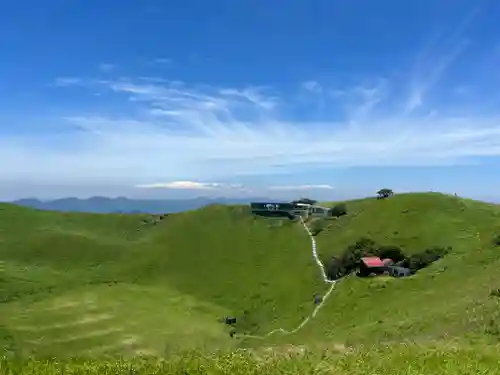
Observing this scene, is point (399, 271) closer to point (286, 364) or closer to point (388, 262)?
point (388, 262)

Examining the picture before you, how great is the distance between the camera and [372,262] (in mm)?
113000

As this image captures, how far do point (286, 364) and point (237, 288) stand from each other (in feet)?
390

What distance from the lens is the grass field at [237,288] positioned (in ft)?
65.5

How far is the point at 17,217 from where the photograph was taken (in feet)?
622

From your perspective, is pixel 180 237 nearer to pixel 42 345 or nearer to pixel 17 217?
pixel 17 217

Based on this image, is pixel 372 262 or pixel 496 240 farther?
pixel 372 262

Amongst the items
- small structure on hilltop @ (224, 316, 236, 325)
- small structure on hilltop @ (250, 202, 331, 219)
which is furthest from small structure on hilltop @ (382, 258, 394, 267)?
small structure on hilltop @ (250, 202, 331, 219)

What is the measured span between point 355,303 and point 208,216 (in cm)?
10312

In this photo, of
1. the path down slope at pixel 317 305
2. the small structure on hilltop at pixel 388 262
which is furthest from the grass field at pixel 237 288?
the small structure on hilltop at pixel 388 262

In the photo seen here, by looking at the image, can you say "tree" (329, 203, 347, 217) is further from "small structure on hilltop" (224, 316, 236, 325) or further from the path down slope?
"small structure on hilltop" (224, 316, 236, 325)

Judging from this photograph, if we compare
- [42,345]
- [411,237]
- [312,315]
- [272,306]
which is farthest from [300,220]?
[42,345]

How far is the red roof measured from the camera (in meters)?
112

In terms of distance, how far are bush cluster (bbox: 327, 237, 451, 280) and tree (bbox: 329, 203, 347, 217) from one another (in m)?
35.9

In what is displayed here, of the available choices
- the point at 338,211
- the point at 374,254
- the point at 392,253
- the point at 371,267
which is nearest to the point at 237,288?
the point at 374,254
